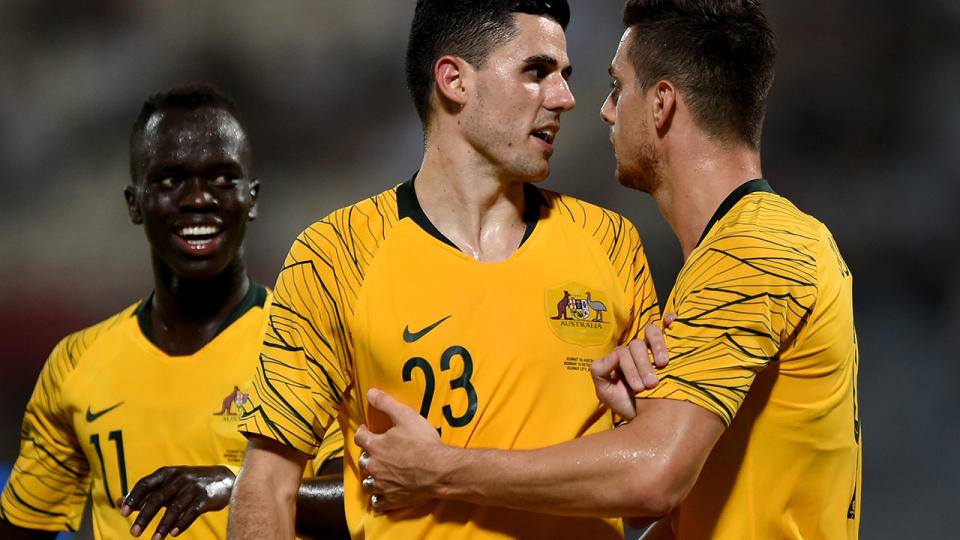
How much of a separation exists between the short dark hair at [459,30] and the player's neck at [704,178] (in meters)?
0.56

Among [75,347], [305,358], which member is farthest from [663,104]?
[75,347]

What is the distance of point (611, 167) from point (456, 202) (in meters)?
3.71

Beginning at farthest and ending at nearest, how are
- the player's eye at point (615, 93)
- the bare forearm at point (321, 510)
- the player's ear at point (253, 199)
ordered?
the player's ear at point (253, 199) → the bare forearm at point (321, 510) → the player's eye at point (615, 93)

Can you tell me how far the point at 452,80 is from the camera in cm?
288

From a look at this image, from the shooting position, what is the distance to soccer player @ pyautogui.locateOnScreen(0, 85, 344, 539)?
11.7ft

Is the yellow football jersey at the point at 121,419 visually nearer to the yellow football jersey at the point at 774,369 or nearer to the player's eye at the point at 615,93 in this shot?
the player's eye at the point at 615,93

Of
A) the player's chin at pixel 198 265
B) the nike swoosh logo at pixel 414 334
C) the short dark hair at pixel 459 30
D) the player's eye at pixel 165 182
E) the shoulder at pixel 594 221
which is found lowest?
the nike swoosh logo at pixel 414 334

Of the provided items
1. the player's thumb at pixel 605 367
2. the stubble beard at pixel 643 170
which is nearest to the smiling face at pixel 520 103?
the stubble beard at pixel 643 170

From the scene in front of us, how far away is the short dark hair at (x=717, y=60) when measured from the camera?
268cm

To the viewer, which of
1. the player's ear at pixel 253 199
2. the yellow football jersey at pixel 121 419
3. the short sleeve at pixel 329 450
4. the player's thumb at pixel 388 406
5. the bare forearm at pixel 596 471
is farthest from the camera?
the player's ear at pixel 253 199

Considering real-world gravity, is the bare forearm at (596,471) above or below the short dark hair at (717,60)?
below

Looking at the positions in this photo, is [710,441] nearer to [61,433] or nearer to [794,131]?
[61,433]

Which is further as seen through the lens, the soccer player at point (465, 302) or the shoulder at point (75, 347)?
the shoulder at point (75, 347)

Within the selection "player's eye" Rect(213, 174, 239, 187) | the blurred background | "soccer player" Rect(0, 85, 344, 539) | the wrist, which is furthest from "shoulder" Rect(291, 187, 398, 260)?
the blurred background
